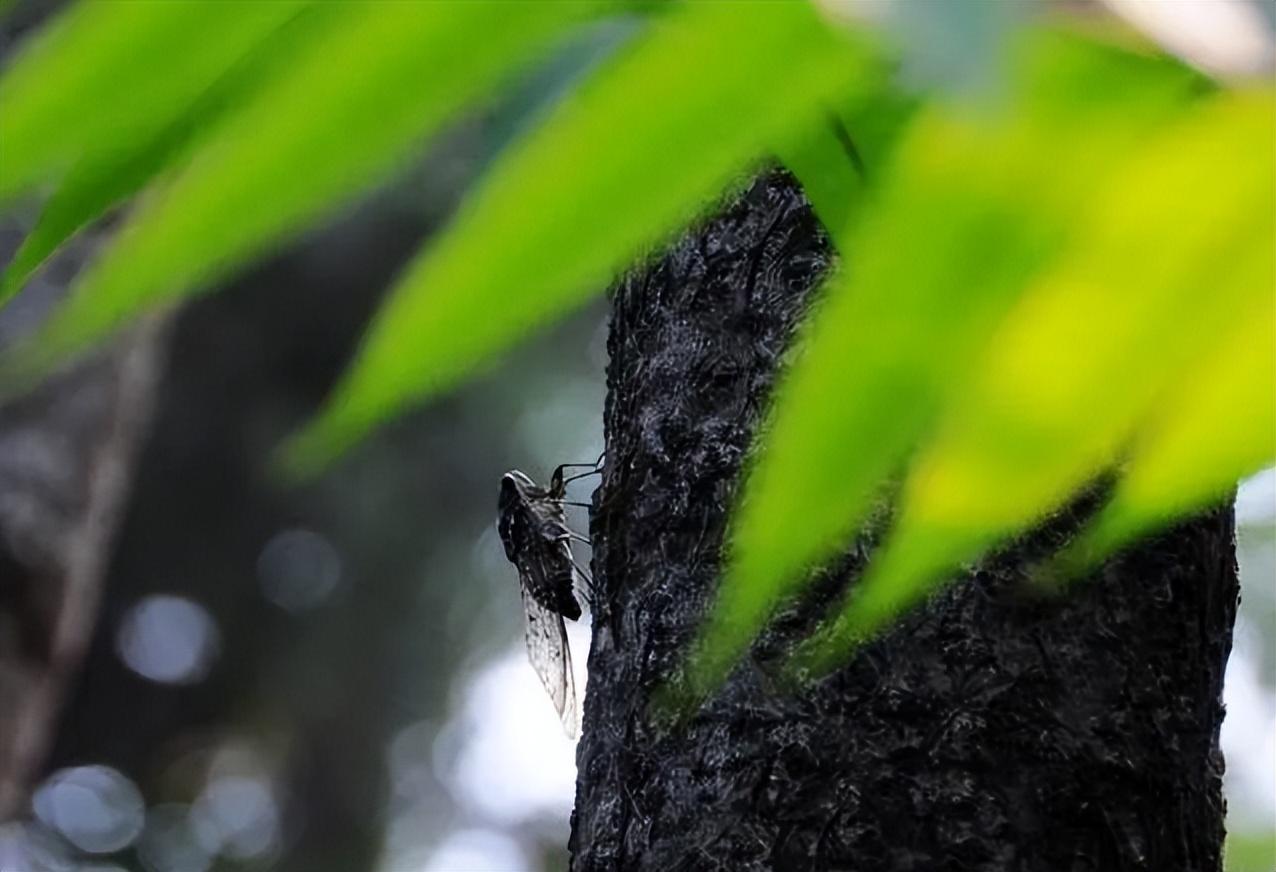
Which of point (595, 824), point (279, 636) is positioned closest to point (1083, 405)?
point (595, 824)

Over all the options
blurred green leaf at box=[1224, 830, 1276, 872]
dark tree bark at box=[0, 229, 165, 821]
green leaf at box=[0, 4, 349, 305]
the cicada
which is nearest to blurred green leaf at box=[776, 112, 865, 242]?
green leaf at box=[0, 4, 349, 305]

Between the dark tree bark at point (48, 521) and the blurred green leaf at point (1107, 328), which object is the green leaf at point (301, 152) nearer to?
the blurred green leaf at point (1107, 328)

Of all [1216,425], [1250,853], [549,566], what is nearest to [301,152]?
[1216,425]

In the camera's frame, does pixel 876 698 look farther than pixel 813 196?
Yes

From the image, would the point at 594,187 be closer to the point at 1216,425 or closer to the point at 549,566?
the point at 1216,425

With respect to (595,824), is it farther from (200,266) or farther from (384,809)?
(384,809)

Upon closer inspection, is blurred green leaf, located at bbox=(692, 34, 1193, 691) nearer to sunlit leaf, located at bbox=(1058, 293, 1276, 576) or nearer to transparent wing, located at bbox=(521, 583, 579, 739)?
sunlit leaf, located at bbox=(1058, 293, 1276, 576)

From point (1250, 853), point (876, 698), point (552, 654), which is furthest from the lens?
point (552, 654)
